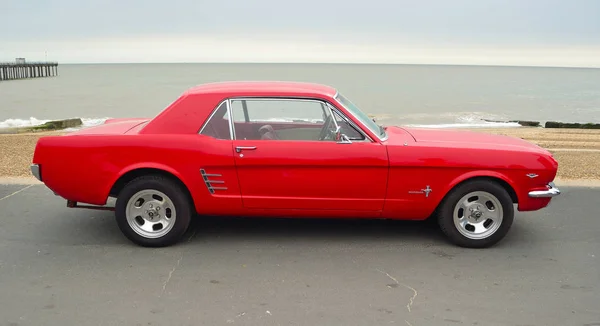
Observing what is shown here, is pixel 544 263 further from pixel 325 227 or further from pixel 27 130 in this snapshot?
pixel 27 130

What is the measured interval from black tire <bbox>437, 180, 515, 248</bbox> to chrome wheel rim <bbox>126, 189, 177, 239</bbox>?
97.9 inches

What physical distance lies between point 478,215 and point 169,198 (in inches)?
112

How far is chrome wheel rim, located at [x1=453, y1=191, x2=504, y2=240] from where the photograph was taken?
16.5 feet

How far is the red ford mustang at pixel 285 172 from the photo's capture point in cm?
496

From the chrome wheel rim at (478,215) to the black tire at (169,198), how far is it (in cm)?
249

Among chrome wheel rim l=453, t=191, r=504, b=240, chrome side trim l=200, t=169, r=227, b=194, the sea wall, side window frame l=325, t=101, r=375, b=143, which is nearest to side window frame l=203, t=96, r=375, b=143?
side window frame l=325, t=101, r=375, b=143

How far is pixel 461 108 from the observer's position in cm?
4009

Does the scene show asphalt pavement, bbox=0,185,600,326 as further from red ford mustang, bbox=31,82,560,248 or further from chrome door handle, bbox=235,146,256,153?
chrome door handle, bbox=235,146,256,153

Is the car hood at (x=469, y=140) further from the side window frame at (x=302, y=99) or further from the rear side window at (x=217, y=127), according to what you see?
the rear side window at (x=217, y=127)

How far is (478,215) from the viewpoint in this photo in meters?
5.09

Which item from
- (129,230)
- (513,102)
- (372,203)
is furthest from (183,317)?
(513,102)

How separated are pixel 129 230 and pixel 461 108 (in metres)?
37.8

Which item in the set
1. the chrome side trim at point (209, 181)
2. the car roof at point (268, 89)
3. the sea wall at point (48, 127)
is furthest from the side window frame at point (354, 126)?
the sea wall at point (48, 127)

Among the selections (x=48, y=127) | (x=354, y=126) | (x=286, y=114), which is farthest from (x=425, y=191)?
(x=48, y=127)
